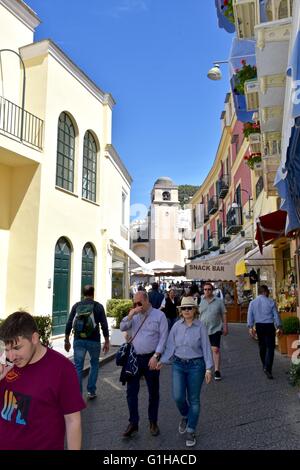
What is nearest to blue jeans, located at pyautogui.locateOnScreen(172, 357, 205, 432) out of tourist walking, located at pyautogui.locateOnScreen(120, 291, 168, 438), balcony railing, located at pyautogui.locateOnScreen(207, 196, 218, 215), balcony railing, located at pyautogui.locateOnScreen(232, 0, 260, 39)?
tourist walking, located at pyautogui.locateOnScreen(120, 291, 168, 438)

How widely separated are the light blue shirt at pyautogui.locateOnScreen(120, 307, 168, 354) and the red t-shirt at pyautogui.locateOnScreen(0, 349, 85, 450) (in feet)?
9.08

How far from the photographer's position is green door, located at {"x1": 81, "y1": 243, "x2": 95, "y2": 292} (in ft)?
50.0

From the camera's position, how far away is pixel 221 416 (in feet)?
18.7

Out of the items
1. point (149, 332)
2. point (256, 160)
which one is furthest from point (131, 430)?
point (256, 160)

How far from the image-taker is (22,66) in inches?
511

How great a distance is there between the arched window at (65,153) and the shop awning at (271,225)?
7.14 meters

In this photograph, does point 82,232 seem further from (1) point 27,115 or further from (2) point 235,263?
(2) point 235,263

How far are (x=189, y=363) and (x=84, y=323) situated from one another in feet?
Result: 6.95

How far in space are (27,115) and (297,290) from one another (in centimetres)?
943

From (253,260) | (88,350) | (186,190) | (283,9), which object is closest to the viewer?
(88,350)

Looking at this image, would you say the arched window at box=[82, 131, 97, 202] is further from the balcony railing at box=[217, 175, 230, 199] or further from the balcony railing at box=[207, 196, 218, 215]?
the balcony railing at box=[207, 196, 218, 215]

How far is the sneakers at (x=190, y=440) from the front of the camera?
462cm

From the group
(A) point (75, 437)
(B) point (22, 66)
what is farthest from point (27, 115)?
(A) point (75, 437)

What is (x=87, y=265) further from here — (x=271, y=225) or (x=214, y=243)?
(x=214, y=243)
